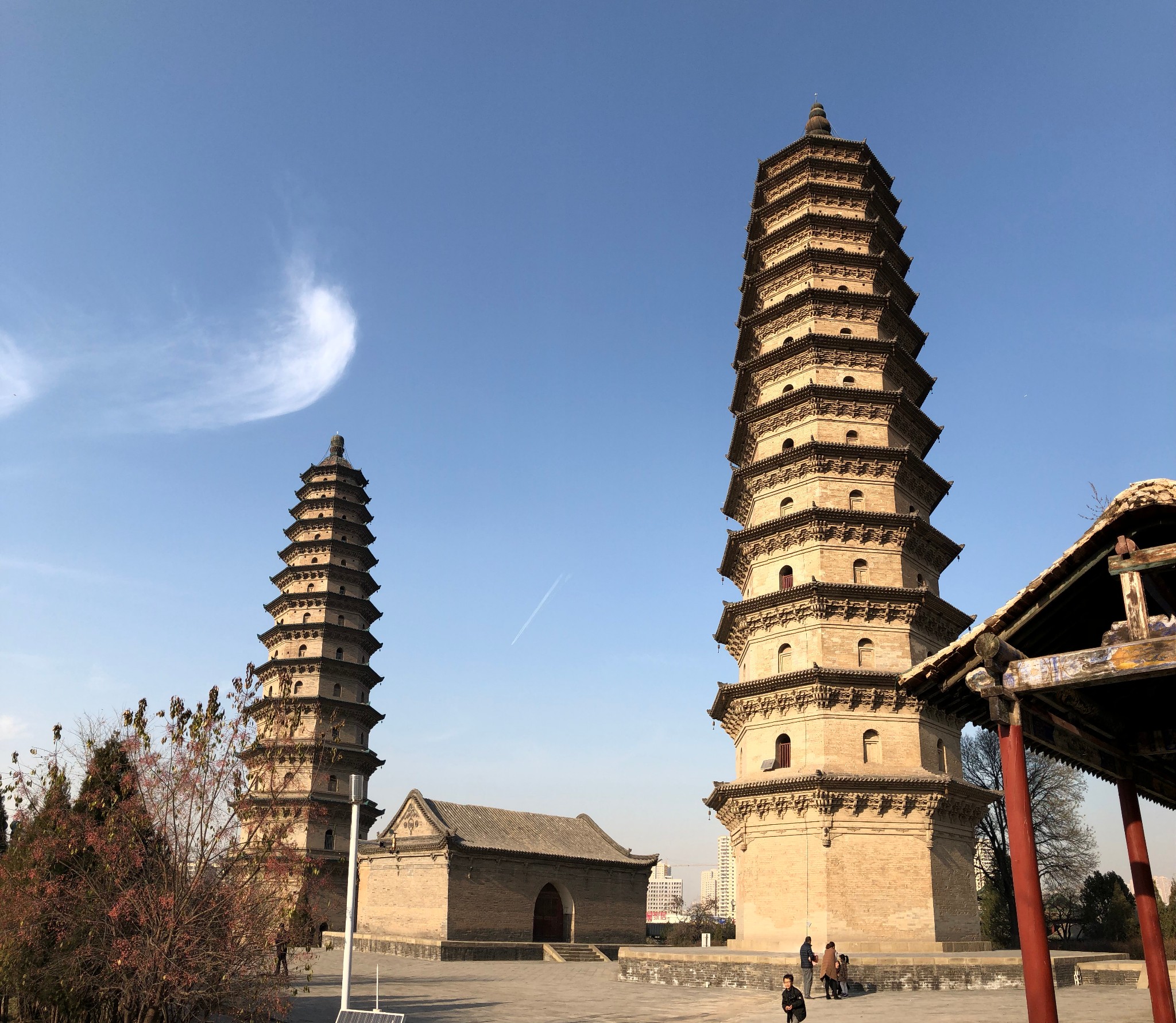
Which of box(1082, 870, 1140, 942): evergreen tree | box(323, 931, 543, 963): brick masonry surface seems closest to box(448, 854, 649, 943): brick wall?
box(323, 931, 543, 963): brick masonry surface

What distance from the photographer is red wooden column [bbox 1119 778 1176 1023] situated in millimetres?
9195

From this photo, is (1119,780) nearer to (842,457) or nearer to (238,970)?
(238,970)

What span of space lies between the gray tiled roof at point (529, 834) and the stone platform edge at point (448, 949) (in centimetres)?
349

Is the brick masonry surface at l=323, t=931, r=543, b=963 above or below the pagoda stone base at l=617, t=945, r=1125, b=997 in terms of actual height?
below

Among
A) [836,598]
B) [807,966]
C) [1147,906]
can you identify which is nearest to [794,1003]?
[1147,906]

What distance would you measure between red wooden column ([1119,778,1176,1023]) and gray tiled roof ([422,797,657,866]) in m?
29.3

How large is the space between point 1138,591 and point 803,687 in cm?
1838

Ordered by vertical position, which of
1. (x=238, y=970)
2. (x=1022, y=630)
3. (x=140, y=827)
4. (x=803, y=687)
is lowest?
(x=238, y=970)

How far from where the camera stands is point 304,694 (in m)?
43.8

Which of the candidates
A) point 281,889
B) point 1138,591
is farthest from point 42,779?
point 1138,591

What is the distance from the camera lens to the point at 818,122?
123 feet

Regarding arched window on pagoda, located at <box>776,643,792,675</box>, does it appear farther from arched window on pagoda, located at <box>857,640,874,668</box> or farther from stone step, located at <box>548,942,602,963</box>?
stone step, located at <box>548,942,602,963</box>

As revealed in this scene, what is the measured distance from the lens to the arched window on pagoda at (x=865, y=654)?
26.1 metres

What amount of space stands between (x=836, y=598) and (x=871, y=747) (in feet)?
13.9
